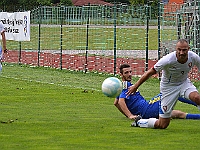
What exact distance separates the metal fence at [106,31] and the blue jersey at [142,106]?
9695 mm

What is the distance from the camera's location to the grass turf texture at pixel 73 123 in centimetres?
1116

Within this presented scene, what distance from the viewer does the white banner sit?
29.5 meters

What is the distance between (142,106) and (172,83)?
1.32m

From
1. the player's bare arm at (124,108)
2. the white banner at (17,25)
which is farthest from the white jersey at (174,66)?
the white banner at (17,25)

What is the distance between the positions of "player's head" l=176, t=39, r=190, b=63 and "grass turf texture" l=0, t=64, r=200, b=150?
123 cm

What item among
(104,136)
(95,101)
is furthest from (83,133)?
(95,101)

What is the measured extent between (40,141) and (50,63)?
20.6m

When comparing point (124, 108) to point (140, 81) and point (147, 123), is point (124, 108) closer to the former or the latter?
point (147, 123)

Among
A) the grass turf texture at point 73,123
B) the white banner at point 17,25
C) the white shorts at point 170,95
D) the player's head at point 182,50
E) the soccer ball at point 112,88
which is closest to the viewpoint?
the grass turf texture at point 73,123

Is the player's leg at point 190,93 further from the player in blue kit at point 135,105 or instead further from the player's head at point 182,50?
the player in blue kit at point 135,105

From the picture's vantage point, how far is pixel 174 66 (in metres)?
12.5

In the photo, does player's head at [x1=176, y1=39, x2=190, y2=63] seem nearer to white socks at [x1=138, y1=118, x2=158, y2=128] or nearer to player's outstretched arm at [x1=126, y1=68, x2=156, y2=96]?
player's outstretched arm at [x1=126, y1=68, x2=156, y2=96]

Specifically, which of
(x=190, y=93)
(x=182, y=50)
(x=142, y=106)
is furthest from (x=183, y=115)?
(x=182, y=50)

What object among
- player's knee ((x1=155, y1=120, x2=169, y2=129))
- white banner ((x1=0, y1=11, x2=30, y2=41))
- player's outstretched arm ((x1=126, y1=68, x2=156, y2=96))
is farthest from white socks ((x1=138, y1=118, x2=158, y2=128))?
white banner ((x1=0, y1=11, x2=30, y2=41))
